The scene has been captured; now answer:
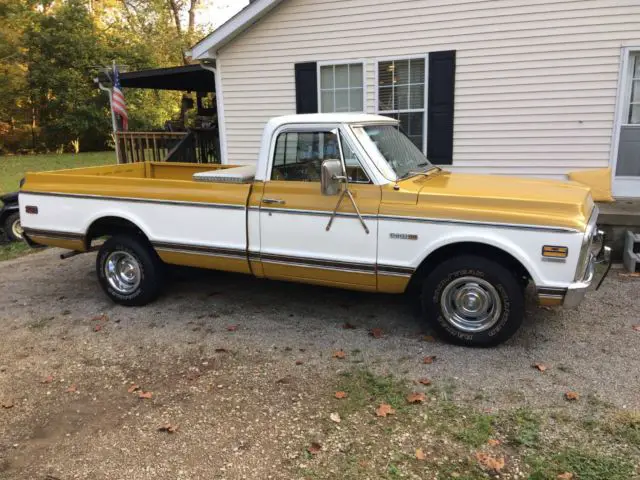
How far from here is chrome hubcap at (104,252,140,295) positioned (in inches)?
224

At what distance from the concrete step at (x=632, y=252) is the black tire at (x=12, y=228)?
30.5 ft

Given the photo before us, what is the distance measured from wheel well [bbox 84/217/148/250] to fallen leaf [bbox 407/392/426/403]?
3326 mm

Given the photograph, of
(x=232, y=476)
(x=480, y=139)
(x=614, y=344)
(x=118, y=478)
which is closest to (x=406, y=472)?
(x=232, y=476)

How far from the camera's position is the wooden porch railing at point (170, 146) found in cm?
1209

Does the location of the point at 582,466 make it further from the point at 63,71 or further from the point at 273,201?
the point at 63,71

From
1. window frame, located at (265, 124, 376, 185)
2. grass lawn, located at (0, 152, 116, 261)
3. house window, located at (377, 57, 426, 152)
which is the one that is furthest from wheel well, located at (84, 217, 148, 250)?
house window, located at (377, 57, 426, 152)

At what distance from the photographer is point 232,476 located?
120 inches

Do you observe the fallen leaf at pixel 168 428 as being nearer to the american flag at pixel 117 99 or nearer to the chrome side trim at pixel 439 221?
the chrome side trim at pixel 439 221

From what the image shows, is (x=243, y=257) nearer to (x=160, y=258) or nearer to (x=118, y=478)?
(x=160, y=258)

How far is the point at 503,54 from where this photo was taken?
8414 mm

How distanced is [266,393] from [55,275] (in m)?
4.50

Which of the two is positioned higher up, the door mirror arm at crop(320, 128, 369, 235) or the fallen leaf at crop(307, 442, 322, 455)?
the door mirror arm at crop(320, 128, 369, 235)

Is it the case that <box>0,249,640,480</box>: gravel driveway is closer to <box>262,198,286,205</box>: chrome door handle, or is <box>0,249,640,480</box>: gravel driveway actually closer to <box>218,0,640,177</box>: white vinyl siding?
<box>262,198,286,205</box>: chrome door handle

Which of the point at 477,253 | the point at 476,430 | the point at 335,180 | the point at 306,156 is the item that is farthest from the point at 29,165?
the point at 476,430
